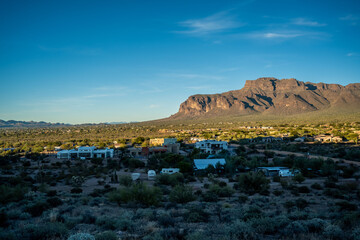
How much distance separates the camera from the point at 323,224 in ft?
31.5

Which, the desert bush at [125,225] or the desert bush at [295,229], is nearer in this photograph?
the desert bush at [295,229]

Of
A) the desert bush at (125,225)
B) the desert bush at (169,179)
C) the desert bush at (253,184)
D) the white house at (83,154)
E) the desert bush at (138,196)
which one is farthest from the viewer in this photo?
the white house at (83,154)

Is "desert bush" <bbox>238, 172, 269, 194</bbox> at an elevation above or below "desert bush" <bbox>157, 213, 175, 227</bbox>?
below

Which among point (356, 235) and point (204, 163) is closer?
point (356, 235)

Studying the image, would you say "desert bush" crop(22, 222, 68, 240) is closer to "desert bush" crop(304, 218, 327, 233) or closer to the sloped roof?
"desert bush" crop(304, 218, 327, 233)

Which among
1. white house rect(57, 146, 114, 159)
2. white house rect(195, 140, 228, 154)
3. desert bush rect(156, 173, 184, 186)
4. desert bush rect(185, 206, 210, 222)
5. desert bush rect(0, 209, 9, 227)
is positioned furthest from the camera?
white house rect(195, 140, 228, 154)

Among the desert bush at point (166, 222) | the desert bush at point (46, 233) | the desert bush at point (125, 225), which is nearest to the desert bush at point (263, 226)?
the desert bush at point (166, 222)

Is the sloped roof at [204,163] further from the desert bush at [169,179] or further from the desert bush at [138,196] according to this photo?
the desert bush at [138,196]

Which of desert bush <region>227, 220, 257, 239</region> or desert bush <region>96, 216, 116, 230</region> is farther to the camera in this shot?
desert bush <region>96, 216, 116, 230</region>

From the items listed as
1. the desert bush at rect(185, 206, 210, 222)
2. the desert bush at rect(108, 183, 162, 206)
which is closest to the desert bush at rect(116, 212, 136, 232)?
the desert bush at rect(185, 206, 210, 222)

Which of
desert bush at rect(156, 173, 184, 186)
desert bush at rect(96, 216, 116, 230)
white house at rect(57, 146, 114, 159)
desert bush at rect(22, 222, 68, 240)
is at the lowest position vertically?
desert bush at rect(156, 173, 184, 186)

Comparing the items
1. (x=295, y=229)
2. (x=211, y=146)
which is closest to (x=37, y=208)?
(x=295, y=229)

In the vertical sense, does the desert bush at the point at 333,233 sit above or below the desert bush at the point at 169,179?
above

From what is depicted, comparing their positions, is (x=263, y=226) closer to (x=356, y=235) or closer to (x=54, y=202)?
(x=356, y=235)
